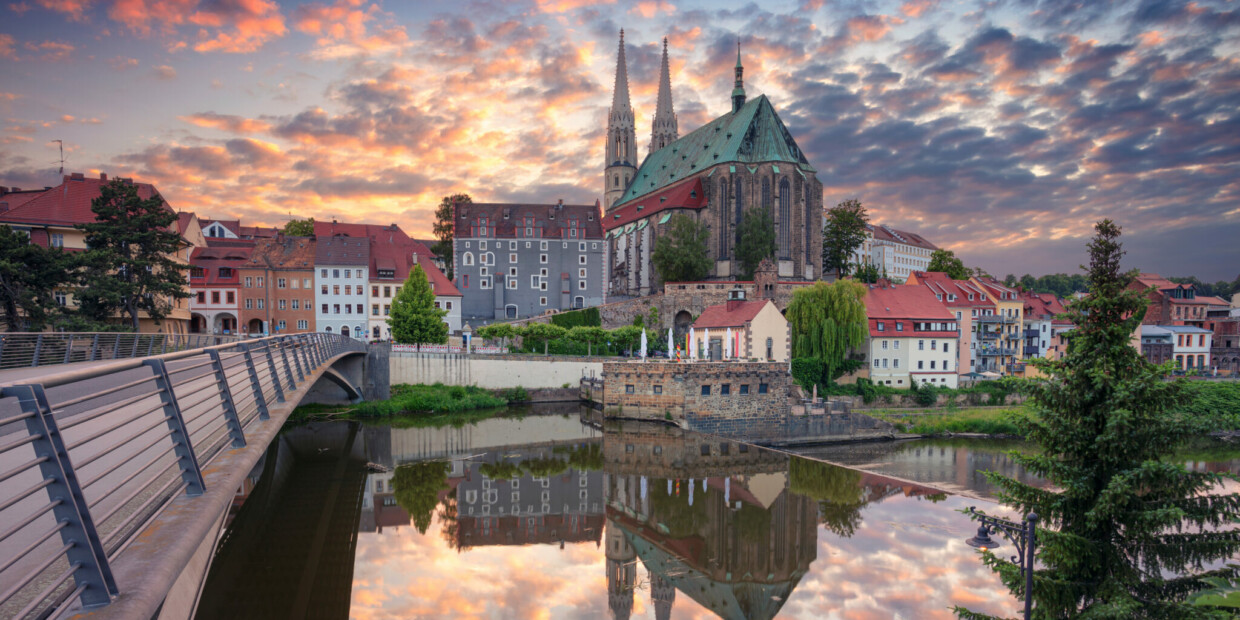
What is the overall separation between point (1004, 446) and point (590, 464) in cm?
2218

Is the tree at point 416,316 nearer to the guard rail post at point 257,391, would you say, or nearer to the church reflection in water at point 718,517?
the church reflection in water at point 718,517

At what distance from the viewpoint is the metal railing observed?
15610mm

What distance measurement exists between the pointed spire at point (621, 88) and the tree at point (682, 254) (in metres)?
38.4

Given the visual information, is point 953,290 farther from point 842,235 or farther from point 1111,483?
point 1111,483


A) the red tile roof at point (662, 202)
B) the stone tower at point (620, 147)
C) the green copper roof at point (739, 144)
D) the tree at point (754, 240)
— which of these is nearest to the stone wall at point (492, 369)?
the tree at point (754, 240)

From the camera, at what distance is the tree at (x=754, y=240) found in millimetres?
66062

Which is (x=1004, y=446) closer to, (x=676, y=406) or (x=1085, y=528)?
(x=676, y=406)

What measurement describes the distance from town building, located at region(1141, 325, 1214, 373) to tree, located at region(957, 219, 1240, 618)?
208 ft

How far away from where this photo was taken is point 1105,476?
10.3m

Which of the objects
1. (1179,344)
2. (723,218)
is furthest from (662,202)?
(1179,344)

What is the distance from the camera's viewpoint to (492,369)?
45.8 m

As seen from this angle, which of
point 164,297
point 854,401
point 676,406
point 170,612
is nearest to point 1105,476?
point 170,612

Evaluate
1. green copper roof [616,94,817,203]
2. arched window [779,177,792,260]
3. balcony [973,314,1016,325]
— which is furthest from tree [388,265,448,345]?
balcony [973,314,1016,325]

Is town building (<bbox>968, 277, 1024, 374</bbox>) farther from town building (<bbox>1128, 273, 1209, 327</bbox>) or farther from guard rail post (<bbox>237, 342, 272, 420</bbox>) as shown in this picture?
guard rail post (<bbox>237, 342, 272, 420</bbox>)
